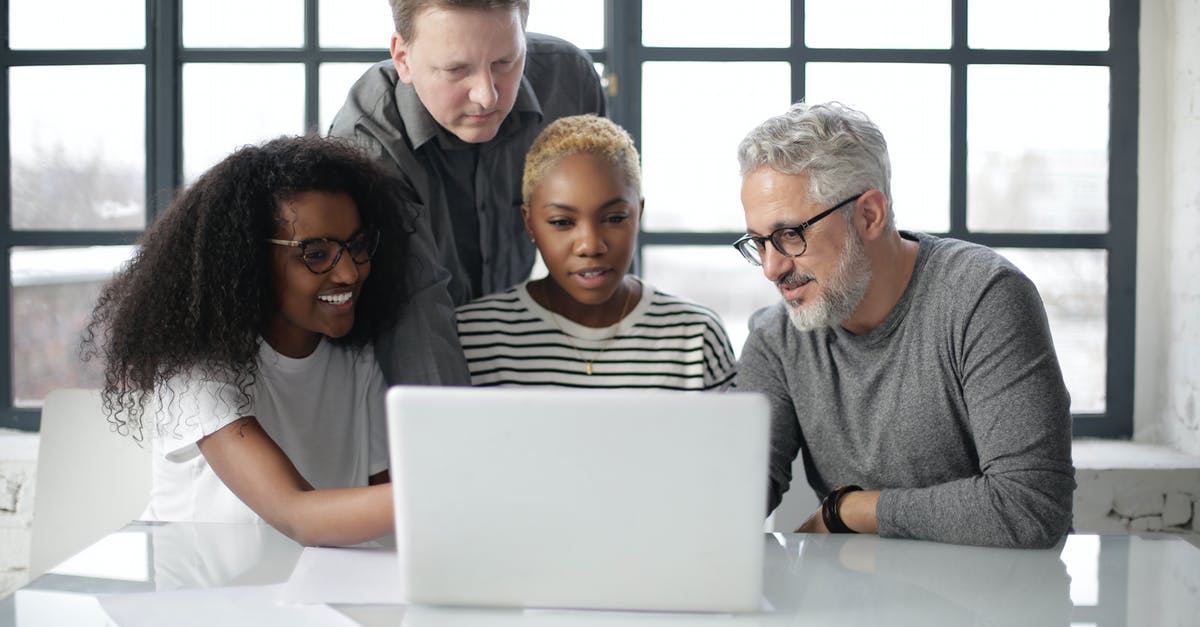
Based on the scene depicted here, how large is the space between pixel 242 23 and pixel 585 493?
107 inches

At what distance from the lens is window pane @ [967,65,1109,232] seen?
3.26 m

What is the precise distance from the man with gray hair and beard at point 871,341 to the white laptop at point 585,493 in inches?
21.4

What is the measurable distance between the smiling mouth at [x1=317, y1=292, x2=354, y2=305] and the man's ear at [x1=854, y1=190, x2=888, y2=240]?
84 cm

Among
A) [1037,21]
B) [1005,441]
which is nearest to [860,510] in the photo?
[1005,441]

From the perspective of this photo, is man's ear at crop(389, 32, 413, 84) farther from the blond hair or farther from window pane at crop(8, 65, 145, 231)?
window pane at crop(8, 65, 145, 231)

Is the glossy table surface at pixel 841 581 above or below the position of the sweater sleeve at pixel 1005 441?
below

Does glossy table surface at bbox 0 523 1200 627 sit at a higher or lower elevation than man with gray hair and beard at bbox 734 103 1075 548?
lower

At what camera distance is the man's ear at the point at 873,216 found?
68.6 inches

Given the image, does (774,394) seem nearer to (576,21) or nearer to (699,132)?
(699,132)

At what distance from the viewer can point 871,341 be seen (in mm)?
1755

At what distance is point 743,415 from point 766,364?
865mm

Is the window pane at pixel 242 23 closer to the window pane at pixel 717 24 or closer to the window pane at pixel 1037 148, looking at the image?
the window pane at pixel 717 24

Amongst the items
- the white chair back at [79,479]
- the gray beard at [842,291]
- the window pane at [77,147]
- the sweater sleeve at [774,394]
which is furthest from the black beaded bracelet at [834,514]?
the window pane at [77,147]

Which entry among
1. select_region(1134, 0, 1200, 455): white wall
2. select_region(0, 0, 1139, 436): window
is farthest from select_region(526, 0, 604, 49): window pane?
select_region(1134, 0, 1200, 455): white wall
